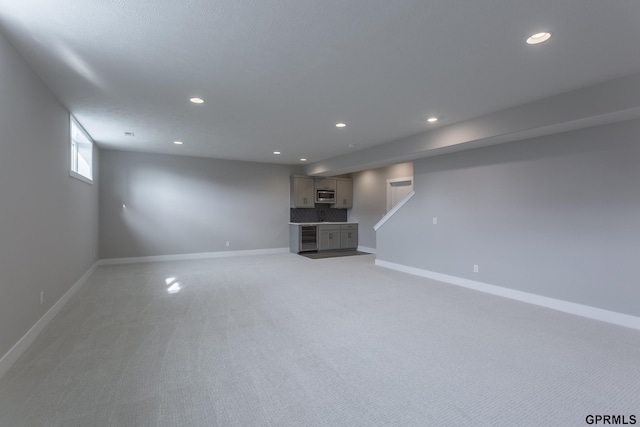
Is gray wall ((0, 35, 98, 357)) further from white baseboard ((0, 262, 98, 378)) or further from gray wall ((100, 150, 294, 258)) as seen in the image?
gray wall ((100, 150, 294, 258))

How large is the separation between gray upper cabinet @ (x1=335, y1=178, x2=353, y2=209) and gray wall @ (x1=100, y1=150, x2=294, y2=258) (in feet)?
5.39

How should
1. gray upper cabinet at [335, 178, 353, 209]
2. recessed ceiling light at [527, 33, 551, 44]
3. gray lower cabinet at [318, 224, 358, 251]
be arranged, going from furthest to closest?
gray upper cabinet at [335, 178, 353, 209]
gray lower cabinet at [318, 224, 358, 251]
recessed ceiling light at [527, 33, 551, 44]

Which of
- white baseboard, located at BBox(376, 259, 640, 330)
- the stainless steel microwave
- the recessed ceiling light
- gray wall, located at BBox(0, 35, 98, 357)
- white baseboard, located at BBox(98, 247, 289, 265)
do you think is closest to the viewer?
the recessed ceiling light

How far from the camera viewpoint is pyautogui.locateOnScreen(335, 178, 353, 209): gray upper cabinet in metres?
9.42

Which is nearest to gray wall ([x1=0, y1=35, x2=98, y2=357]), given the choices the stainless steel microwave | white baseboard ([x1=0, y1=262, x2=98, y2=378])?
white baseboard ([x1=0, y1=262, x2=98, y2=378])

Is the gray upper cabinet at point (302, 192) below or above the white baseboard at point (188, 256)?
above

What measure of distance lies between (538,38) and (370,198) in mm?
6790

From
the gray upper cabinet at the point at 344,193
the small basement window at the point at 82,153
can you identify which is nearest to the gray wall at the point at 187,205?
the small basement window at the point at 82,153

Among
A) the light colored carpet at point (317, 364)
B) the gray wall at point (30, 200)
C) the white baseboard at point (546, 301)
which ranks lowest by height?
the light colored carpet at point (317, 364)

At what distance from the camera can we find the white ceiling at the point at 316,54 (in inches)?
77.2

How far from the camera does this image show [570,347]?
2.77 meters

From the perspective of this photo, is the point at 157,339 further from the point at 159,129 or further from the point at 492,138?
the point at 492,138

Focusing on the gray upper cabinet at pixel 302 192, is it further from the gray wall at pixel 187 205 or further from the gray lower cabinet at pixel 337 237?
the gray lower cabinet at pixel 337 237

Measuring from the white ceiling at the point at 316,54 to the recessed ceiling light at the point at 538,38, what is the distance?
0.05m
